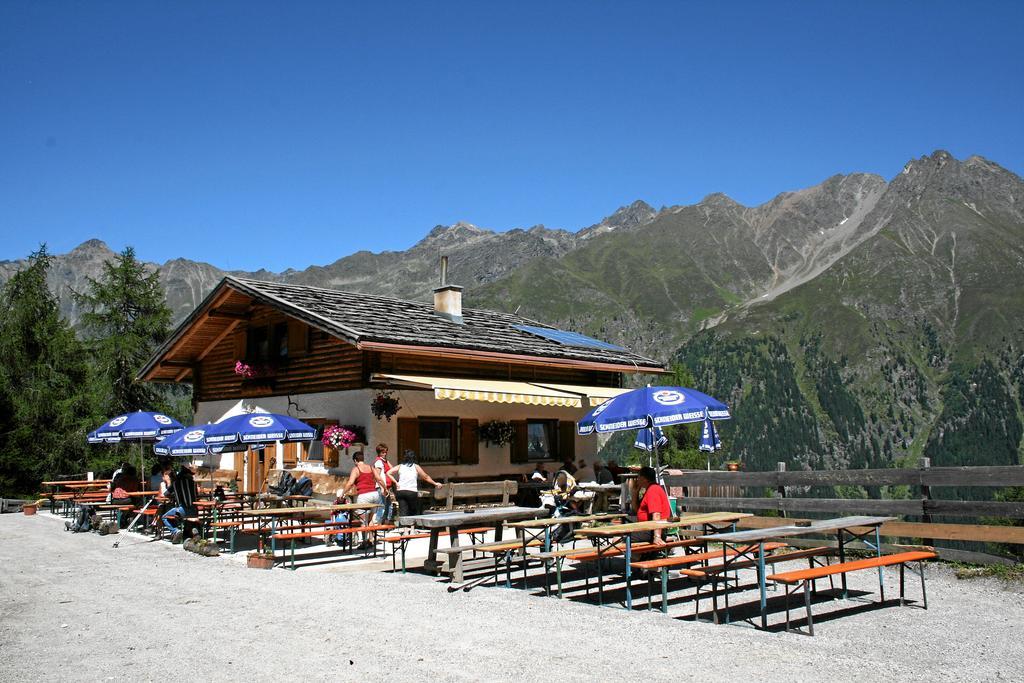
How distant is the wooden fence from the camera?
10148 millimetres

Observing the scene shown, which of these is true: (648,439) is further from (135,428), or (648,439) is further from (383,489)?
(135,428)

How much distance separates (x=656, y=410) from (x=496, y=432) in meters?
7.71

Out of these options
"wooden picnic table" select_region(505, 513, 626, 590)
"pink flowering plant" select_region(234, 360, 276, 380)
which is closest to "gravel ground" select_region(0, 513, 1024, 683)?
"wooden picnic table" select_region(505, 513, 626, 590)

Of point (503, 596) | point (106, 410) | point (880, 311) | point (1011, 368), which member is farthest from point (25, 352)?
point (880, 311)

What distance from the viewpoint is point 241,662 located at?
6348 millimetres

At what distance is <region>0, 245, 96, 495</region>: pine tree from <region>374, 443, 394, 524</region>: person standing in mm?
14880

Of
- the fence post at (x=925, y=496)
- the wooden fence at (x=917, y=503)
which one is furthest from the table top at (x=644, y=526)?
the fence post at (x=925, y=496)

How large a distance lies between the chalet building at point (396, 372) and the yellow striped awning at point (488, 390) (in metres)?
0.03

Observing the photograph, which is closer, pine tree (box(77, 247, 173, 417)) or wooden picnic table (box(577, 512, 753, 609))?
wooden picnic table (box(577, 512, 753, 609))

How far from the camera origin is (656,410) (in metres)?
11.2

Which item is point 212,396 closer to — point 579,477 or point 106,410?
point 579,477

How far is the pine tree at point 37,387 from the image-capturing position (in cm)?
2458

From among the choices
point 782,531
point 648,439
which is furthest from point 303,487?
point 782,531

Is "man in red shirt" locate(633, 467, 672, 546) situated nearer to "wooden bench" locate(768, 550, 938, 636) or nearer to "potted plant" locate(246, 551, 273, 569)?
"wooden bench" locate(768, 550, 938, 636)
